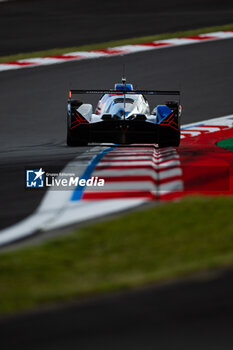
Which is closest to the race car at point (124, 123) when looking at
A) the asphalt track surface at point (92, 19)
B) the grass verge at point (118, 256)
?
the grass verge at point (118, 256)

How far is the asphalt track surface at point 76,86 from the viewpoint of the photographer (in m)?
13.5

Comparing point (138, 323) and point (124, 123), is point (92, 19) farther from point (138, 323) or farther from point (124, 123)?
point (138, 323)

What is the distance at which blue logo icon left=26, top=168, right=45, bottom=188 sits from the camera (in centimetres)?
988

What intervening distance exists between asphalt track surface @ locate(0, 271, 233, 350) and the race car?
255 inches

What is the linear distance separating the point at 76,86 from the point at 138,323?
14.5 metres

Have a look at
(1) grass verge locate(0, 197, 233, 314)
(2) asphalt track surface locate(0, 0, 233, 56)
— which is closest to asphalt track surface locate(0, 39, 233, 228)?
→ (2) asphalt track surface locate(0, 0, 233, 56)

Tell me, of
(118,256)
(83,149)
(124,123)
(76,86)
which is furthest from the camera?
(76,86)

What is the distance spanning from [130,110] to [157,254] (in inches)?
239

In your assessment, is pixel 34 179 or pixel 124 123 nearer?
pixel 34 179

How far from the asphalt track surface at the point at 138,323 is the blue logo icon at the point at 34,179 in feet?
14.0

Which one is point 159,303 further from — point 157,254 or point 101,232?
point 101,232

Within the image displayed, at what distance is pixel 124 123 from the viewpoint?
40.0ft

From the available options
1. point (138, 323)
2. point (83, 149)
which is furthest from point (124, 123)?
point (138, 323)

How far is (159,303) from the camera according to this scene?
18.2 feet
